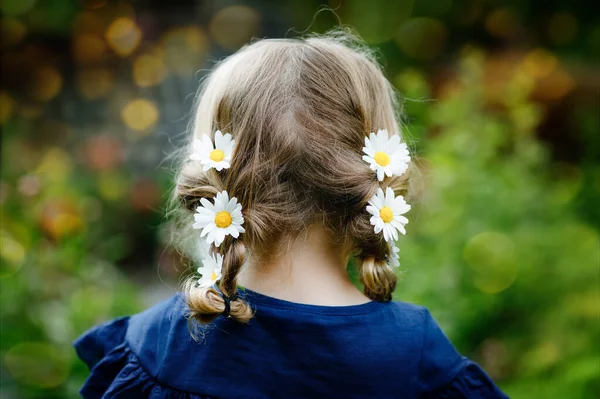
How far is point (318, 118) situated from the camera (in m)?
1.23

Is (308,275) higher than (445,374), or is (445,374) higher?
(308,275)

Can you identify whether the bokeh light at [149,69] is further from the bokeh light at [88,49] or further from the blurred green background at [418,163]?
the bokeh light at [88,49]

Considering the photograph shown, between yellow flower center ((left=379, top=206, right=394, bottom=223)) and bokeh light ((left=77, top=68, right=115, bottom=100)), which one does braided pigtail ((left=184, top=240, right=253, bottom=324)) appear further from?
bokeh light ((left=77, top=68, right=115, bottom=100))

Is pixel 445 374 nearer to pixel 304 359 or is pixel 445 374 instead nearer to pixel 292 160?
pixel 304 359

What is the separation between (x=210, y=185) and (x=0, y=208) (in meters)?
1.88

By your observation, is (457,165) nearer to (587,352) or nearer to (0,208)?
(587,352)

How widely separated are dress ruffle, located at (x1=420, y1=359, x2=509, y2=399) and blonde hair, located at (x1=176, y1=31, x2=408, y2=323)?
214 millimetres

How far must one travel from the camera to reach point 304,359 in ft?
3.92

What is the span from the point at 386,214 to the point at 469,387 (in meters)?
0.41

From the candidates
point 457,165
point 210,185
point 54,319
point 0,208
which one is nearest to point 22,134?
point 0,208

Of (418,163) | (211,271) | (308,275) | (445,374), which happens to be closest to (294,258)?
(308,275)

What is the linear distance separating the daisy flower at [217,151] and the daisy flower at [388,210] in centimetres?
30

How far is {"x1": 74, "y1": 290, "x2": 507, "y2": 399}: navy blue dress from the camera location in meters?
1.19

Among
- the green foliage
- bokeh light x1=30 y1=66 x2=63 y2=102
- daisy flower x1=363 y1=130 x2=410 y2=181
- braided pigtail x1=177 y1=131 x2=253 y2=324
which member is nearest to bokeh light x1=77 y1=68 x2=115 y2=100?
bokeh light x1=30 y1=66 x2=63 y2=102
